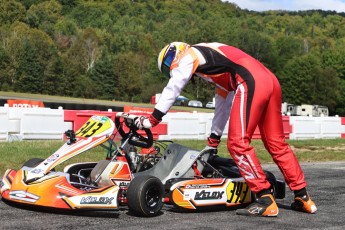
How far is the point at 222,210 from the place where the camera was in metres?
5.58

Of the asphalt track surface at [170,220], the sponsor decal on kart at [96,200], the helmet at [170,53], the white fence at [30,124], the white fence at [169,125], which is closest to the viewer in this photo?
the asphalt track surface at [170,220]

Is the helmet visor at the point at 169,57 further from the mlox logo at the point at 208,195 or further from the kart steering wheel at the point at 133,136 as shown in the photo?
the mlox logo at the point at 208,195

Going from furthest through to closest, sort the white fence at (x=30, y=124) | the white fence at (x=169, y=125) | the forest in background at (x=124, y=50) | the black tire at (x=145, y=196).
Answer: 1. the forest in background at (x=124, y=50)
2. the white fence at (x=169, y=125)
3. the white fence at (x=30, y=124)
4. the black tire at (x=145, y=196)

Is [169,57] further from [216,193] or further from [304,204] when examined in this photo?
[304,204]

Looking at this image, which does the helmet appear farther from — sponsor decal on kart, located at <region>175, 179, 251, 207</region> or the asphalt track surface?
the asphalt track surface

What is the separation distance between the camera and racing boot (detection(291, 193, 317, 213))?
546 centimetres

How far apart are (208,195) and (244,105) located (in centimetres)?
91

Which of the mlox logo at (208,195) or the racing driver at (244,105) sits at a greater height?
the racing driver at (244,105)

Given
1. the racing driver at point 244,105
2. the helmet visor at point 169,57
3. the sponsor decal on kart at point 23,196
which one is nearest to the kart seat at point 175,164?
the racing driver at point 244,105

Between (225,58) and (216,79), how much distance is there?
241 millimetres

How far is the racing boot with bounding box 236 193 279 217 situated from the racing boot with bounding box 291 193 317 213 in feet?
1.31

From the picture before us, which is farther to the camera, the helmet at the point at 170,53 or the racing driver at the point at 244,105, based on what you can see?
the helmet at the point at 170,53

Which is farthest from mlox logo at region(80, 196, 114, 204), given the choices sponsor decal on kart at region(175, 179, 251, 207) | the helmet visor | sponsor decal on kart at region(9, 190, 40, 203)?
the helmet visor

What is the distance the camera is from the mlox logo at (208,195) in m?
5.28
